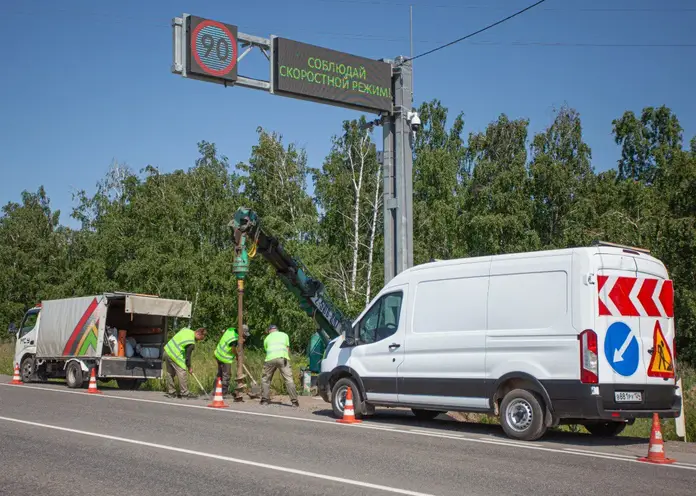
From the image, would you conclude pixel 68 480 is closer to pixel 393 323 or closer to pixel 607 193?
pixel 393 323

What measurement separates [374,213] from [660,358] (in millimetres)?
29972

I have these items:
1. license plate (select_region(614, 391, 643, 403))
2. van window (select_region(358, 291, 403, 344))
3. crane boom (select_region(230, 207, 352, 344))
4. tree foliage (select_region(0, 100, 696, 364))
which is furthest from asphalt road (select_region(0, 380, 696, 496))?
tree foliage (select_region(0, 100, 696, 364))

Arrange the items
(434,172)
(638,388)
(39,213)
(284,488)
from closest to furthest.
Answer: (284,488) < (638,388) < (434,172) < (39,213)

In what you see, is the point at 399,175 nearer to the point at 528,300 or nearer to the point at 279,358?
the point at 279,358

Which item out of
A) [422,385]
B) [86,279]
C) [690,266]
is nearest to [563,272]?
[422,385]

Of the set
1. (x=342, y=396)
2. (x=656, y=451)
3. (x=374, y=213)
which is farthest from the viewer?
(x=374, y=213)

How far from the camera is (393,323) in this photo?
45.2ft

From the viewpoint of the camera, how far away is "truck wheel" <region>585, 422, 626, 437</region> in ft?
40.5

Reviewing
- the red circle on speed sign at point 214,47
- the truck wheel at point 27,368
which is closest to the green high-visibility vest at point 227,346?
the red circle on speed sign at point 214,47

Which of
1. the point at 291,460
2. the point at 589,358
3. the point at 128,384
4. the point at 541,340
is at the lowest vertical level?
the point at 128,384

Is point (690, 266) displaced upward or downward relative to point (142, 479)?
upward

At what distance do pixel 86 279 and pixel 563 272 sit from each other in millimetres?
44824

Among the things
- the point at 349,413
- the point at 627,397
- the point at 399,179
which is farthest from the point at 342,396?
the point at 399,179

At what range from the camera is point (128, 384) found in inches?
925
